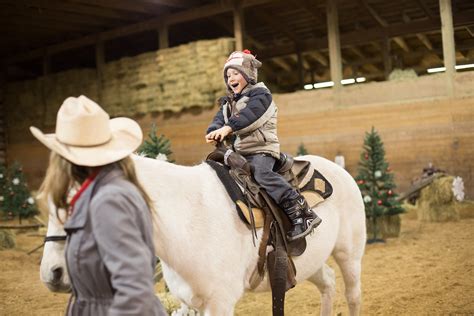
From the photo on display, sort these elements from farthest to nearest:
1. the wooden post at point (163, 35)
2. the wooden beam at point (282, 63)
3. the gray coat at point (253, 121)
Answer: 1. the wooden beam at point (282, 63)
2. the wooden post at point (163, 35)
3. the gray coat at point (253, 121)

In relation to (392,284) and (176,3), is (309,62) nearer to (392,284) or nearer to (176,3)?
(176,3)

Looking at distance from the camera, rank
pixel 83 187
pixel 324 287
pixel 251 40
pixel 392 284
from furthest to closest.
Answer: pixel 251 40 < pixel 392 284 < pixel 324 287 < pixel 83 187

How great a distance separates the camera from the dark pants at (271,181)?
315 cm

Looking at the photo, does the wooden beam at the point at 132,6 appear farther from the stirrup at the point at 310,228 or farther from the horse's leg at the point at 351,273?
the stirrup at the point at 310,228

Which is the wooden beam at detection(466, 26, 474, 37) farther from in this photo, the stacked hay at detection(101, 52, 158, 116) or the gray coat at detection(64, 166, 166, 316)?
the gray coat at detection(64, 166, 166, 316)

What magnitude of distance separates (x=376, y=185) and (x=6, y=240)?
250 inches

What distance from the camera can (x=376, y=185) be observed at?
8695 mm

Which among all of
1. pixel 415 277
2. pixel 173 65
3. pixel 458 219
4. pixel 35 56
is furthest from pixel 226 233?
pixel 35 56

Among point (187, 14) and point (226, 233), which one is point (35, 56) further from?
point (226, 233)

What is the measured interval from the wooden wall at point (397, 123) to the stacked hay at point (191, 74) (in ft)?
1.82

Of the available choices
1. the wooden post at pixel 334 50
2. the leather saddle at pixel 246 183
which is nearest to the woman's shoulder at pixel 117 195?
the leather saddle at pixel 246 183

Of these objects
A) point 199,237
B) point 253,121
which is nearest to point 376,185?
point 253,121

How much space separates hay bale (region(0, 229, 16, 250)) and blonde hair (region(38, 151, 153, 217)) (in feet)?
26.1

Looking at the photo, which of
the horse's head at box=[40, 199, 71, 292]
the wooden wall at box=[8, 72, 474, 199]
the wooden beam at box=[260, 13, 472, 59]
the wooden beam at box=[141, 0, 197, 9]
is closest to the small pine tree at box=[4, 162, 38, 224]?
the wooden wall at box=[8, 72, 474, 199]
